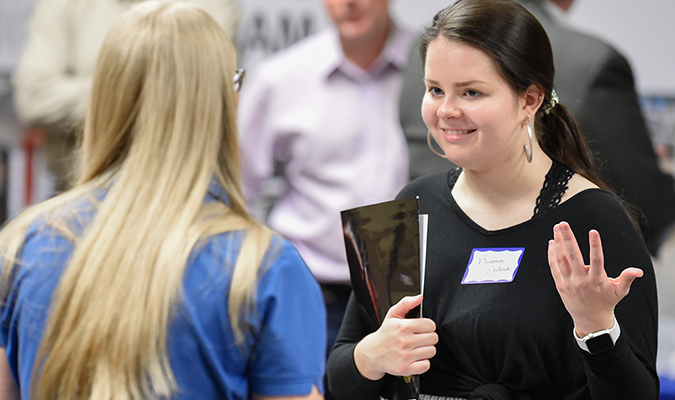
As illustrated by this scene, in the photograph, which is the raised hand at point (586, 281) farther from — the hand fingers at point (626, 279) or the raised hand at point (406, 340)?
the raised hand at point (406, 340)

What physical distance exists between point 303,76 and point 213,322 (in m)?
1.96

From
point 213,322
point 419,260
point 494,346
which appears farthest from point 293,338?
point 494,346

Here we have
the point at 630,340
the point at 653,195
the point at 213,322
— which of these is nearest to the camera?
the point at 213,322

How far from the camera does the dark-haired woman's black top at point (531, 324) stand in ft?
4.73

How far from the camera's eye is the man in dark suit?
6.92 ft

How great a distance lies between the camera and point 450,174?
1.79 m

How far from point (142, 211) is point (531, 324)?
2.63 ft

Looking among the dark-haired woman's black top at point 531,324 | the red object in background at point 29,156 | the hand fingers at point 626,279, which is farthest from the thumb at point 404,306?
the red object in background at point 29,156

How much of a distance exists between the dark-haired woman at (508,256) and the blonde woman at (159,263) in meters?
0.34

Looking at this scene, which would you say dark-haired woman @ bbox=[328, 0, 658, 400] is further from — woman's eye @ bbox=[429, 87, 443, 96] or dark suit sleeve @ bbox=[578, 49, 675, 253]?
dark suit sleeve @ bbox=[578, 49, 675, 253]

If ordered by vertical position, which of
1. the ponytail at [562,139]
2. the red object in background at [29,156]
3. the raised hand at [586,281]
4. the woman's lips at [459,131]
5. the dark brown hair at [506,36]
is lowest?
the red object in background at [29,156]

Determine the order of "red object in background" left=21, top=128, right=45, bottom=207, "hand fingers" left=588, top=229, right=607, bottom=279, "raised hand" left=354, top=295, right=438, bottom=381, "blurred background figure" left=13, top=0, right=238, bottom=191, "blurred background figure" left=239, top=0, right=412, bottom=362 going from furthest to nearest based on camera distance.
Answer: "red object in background" left=21, top=128, right=45, bottom=207 → "blurred background figure" left=13, top=0, right=238, bottom=191 → "blurred background figure" left=239, top=0, right=412, bottom=362 → "raised hand" left=354, top=295, right=438, bottom=381 → "hand fingers" left=588, top=229, right=607, bottom=279

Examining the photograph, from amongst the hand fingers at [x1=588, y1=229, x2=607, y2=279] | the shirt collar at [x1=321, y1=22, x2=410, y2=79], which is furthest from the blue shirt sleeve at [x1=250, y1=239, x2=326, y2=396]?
the shirt collar at [x1=321, y1=22, x2=410, y2=79]

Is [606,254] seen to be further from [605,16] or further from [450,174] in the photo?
[605,16]
